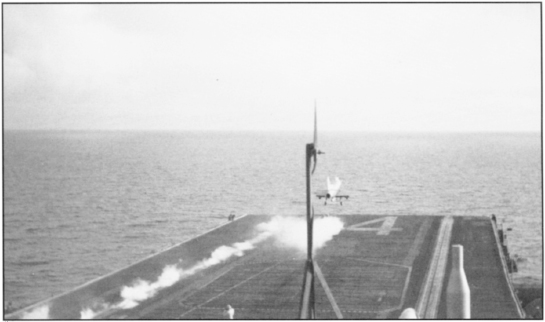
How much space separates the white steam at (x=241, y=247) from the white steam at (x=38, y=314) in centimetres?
170

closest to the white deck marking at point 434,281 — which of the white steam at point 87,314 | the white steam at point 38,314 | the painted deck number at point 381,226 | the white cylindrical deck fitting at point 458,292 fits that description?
the painted deck number at point 381,226

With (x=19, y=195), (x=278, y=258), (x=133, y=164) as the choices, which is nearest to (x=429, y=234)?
(x=278, y=258)

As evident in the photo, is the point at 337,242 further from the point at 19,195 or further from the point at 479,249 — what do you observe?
the point at 19,195

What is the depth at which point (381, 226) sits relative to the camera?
2021 inches

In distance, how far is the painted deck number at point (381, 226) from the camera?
161 ft

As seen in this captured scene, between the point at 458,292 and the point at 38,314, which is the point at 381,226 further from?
the point at 458,292

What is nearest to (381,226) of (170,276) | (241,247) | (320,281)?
(241,247)

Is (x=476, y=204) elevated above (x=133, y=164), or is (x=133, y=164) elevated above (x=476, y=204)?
Result: (x=133, y=164)

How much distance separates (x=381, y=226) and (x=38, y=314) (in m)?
31.2

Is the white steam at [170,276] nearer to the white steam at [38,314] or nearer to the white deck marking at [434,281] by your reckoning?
the white steam at [38,314]

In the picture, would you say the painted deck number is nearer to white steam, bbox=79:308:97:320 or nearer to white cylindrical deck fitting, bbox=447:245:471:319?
white steam, bbox=79:308:97:320

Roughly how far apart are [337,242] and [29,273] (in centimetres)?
2481

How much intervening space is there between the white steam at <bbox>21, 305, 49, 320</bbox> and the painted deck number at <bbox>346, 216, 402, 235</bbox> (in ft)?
89.9

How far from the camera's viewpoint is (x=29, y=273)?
4812 cm
